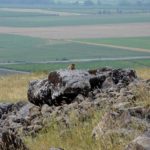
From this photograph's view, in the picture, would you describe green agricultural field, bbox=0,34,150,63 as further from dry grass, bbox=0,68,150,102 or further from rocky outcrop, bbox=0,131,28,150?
rocky outcrop, bbox=0,131,28,150

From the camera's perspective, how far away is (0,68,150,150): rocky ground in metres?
10.3

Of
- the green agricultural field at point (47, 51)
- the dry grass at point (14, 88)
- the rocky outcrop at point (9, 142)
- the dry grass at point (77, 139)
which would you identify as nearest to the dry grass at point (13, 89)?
the dry grass at point (14, 88)

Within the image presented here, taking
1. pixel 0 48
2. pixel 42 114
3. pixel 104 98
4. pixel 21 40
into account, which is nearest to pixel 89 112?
pixel 104 98

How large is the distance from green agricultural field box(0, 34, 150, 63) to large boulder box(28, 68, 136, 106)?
4424 inches

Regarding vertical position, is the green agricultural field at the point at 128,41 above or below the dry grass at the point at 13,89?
below

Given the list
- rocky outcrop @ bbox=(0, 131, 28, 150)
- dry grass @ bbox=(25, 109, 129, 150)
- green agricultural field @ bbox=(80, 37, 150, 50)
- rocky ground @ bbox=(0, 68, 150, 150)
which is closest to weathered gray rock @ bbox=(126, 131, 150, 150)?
dry grass @ bbox=(25, 109, 129, 150)

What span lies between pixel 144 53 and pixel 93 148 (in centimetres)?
13256

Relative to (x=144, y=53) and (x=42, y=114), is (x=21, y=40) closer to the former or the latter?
(x=144, y=53)

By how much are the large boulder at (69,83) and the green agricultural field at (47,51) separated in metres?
112

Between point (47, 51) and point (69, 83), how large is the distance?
14593cm

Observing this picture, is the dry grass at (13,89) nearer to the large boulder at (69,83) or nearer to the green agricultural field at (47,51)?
the large boulder at (69,83)

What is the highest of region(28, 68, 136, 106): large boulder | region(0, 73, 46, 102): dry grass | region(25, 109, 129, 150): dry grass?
region(28, 68, 136, 106): large boulder

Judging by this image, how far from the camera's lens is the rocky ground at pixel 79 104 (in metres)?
10.3

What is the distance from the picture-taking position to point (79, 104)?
14.1 meters
